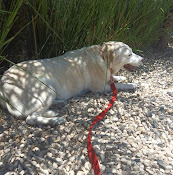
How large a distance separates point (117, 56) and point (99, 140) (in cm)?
117

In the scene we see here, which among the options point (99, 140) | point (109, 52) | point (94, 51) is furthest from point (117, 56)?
point (99, 140)

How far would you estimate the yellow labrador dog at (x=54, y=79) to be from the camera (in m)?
1.80

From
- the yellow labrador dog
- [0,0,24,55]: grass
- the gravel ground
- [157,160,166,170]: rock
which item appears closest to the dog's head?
the yellow labrador dog

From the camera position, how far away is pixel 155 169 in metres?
1.40

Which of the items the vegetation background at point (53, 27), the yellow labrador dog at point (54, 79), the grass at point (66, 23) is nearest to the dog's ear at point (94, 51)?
the yellow labrador dog at point (54, 79)

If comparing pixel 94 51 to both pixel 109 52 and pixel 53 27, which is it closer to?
pixel 109 52

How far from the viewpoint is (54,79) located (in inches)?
82.4

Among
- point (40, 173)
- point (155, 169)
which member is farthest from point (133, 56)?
point (40, 173)

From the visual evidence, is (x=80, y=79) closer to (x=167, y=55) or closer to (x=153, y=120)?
(x=153, y=120)

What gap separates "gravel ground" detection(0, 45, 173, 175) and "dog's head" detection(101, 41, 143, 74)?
434 millimetres

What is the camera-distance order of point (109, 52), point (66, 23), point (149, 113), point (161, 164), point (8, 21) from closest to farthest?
point (161, 164) < point (8, 21) < point (149, 113) < point (109, 52) < point (66, 23)

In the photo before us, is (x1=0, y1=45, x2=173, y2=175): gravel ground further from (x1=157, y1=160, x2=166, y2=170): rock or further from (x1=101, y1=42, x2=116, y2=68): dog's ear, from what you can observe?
(x1=101, y1=42, x2=116, y2=68): dog's ear

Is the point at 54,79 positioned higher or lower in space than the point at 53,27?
lower

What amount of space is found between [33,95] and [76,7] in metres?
1.33
